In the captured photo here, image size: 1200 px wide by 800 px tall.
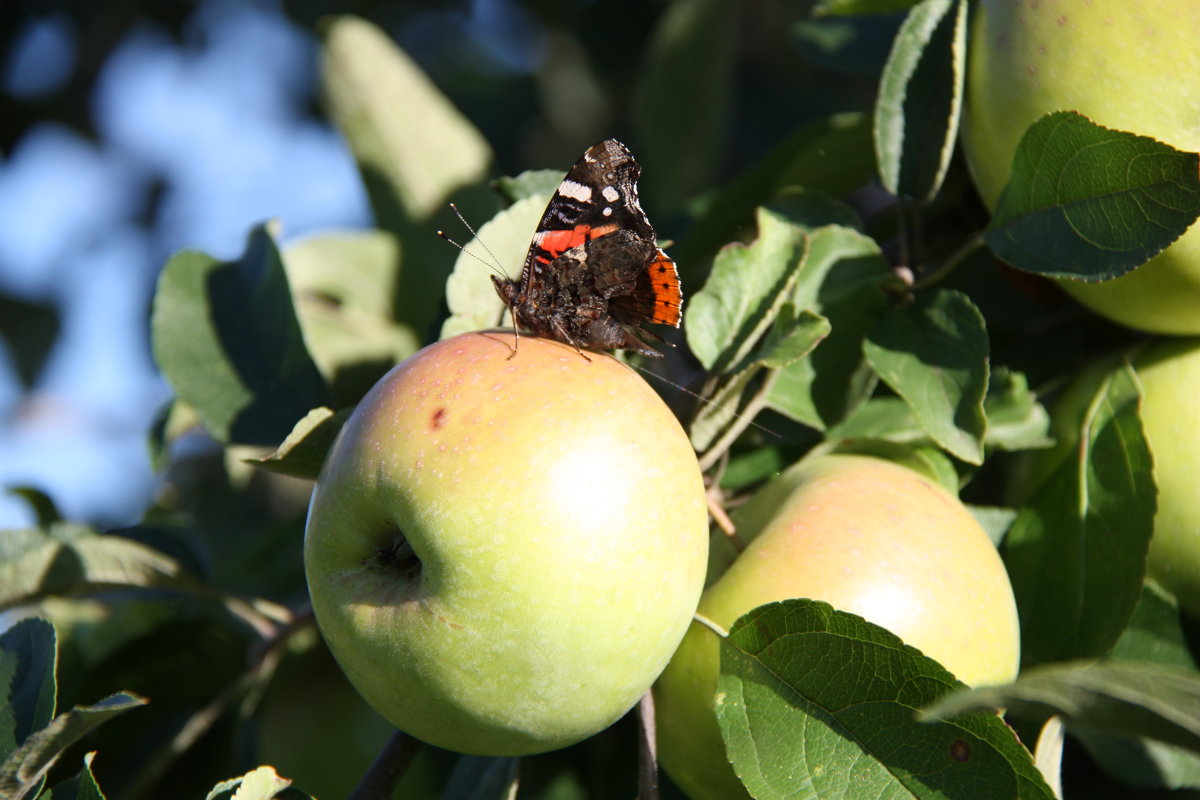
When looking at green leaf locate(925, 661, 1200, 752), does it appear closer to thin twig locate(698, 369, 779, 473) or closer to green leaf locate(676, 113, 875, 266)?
thin twig locate(698, 369, 779, 473)

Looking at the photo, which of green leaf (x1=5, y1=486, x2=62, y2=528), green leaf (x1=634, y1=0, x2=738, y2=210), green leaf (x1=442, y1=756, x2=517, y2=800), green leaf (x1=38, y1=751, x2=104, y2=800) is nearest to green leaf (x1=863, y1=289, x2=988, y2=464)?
green leaf (x1=442, y1=756, x2=517, y2=800)

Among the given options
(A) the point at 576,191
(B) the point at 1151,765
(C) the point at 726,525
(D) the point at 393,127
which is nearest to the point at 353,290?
(D) the point at 393,127

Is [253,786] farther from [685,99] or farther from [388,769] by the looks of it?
[685,99]

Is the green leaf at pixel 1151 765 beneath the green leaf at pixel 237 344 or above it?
beneath

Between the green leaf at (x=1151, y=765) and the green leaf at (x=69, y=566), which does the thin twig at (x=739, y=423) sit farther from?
the green leaf at (x=69, y=566)

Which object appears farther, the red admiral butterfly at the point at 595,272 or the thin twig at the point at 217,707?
the thin twig at the point at 217,707

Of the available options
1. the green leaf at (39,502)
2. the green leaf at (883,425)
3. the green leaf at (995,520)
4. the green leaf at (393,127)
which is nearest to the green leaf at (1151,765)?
the green leaf at (995,520)

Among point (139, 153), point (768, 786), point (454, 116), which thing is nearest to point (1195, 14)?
point (768, 786)

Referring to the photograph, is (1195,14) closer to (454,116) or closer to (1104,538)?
(1104,538)
